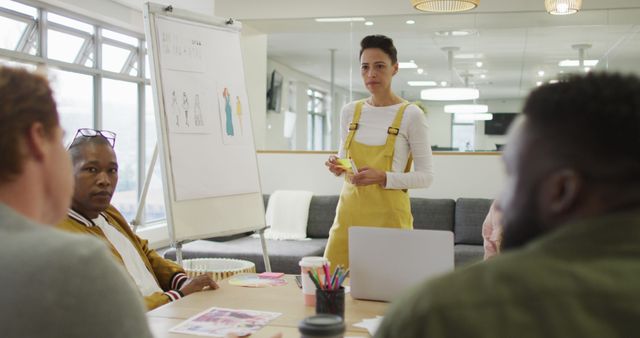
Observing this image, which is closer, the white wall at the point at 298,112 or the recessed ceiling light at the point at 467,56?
the recessed ceiling light at the point at 467,56

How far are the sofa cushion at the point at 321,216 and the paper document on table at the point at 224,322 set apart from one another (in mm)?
3591

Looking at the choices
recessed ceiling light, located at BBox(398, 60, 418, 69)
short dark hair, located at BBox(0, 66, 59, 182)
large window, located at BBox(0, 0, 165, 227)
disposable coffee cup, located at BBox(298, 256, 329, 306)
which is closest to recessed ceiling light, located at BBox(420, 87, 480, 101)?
recessed ceiling light, located at BBox(398, 60, 418, 69)

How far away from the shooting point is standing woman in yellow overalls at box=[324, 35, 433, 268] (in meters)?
2.66

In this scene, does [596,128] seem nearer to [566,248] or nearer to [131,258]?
[566,248]

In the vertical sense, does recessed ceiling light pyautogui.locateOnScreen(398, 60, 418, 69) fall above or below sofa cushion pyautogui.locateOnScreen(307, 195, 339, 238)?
above

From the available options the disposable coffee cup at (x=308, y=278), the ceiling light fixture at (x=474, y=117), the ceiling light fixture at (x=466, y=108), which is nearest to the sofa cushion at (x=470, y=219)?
the ceiling light fixture at (x=474, y=117)

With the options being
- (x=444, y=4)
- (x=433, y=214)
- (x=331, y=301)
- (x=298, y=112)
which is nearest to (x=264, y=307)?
(x=331, y=301)

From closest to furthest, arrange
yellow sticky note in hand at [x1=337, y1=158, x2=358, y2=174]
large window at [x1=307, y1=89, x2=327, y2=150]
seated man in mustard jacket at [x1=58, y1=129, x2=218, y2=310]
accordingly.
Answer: seated man in mustard jacket at [x1=58, y1=129, x2=218, y2=310] < yellow sticky note in hand at [x1=337, y1=158, x2=358, y2=174] < large window at [x1=307, y1=89, x2=327, y2=150]

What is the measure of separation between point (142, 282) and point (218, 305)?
43cm

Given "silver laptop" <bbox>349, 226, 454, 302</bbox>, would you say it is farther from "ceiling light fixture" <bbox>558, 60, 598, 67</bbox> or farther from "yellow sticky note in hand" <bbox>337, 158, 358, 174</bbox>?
"ceiling light fixture" <bbox>558, 60, 598, 67</bbox>

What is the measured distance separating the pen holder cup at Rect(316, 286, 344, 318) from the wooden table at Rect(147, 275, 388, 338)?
5 centimetres

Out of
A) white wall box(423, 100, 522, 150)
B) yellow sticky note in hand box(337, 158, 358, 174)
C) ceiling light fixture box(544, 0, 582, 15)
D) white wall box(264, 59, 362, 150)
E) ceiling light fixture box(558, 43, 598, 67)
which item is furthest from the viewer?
white wall box(264, 59, 362, 150)

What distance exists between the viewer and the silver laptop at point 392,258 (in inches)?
75.0

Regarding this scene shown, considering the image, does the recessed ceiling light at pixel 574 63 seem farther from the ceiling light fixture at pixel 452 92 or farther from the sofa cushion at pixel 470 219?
the sofa cushion at pixel 470 219
